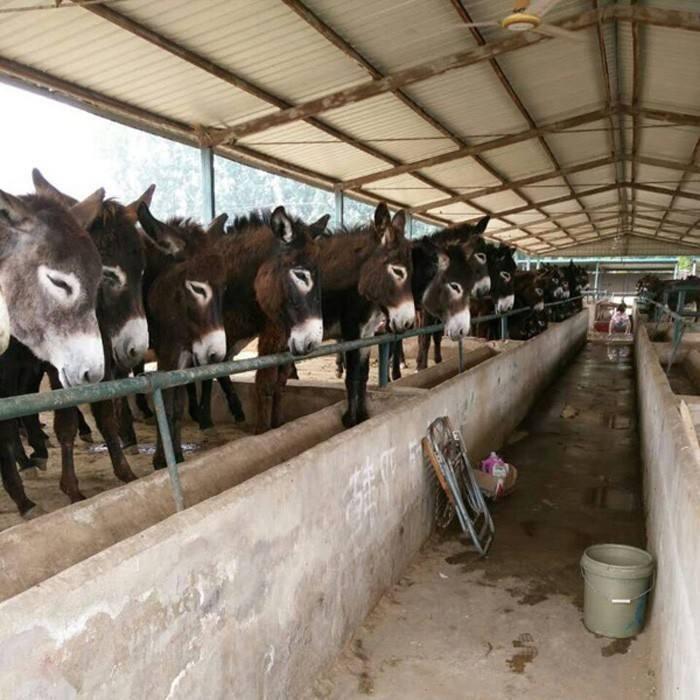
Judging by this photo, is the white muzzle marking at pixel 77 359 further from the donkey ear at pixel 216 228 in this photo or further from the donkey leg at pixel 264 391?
the donkey leg at pixel 264 391

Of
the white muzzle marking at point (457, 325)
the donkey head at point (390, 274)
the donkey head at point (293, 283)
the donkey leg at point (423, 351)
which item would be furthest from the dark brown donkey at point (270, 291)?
the donkey leg at point (423, 351)

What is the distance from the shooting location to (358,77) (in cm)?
1050

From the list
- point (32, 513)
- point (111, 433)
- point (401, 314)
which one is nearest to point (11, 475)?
point (32, 513)

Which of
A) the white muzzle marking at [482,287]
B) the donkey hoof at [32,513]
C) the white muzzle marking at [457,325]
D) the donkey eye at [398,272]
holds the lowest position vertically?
the donkey hoof at [32,513]

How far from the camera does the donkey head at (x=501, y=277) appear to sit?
1116 cm

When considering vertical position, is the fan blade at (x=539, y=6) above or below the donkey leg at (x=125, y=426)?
above

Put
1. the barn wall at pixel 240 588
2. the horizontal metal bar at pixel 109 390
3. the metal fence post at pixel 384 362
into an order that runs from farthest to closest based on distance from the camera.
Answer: the metal fence post at pixel 384 362
the horizontal metal bar at pixel 109 390
the barn wall at pixel 240 588

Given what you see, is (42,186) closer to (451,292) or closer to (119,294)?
(119,294)

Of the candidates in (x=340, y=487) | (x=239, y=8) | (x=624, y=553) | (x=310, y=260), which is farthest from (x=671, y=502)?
(x=239, y=8)

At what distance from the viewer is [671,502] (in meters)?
3.54

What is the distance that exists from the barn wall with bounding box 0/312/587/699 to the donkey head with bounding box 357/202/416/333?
1.11 metres

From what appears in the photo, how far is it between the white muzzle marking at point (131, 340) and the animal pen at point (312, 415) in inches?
0.7

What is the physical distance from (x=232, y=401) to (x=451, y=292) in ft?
9.41

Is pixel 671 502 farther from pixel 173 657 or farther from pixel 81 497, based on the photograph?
pixel 81 497
